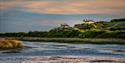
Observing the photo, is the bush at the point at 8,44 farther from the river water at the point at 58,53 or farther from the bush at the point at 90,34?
the bush at the point at 90,34

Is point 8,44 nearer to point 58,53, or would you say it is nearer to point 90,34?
point 58,53

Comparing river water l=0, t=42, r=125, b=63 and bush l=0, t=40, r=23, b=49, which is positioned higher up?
bush l=0, t=40, r=23, b=49

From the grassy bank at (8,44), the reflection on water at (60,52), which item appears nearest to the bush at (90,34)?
the reflection on water at (60,52)

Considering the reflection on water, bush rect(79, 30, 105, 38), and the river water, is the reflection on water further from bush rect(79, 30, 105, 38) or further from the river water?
bush rect(79, 30, 105, 38)

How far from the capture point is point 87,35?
137 metres

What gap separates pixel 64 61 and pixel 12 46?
69.9 ft

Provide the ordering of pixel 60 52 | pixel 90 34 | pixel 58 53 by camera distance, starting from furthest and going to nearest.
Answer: pixel 90 34 < pixel 60 52 < pixel 58 53

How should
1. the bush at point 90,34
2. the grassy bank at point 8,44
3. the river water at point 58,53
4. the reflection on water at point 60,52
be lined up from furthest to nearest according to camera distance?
the bush at point 90,34 → the grassy bank at point 8,44 → the reflection on water at point 60,52 → the river water at point 58,53

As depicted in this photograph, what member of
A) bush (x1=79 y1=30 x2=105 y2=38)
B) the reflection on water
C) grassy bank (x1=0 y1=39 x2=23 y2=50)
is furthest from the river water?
bush (x1=79 y1=30 x2=105 y2=38)

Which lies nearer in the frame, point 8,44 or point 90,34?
point 8,44

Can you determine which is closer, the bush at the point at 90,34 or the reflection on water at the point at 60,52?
the reflection on water at the point at 60,52

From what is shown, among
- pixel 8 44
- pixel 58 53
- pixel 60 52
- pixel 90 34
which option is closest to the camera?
pixel 58 53

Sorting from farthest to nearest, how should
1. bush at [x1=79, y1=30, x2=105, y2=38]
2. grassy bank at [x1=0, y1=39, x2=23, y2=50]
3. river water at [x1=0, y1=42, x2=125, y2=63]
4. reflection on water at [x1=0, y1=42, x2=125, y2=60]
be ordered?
bush at [x1=79, y1=30, x2=105, y2=38] < grassy bank at [x1=0, y1=39, x2=23, y2=50] < reflection on water at [x1=0, y1=42, x2=125, y2=60] < river water at [x1=0, y1=42, x2=125, y2=63]

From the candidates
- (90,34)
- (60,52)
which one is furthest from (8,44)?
(90,34)
